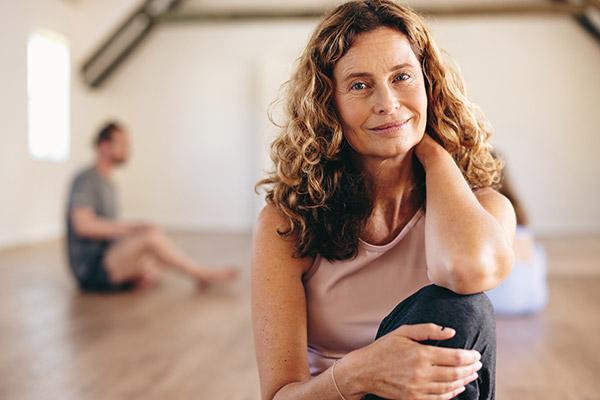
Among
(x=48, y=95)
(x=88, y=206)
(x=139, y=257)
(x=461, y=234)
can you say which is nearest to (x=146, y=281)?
(x=139, y=257)

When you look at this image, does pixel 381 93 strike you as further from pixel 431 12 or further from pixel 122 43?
pixel 122 43

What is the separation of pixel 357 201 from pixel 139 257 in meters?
3.04

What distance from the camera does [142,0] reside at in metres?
7.88

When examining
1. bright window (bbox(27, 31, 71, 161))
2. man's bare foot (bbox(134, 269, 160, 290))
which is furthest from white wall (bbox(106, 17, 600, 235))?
man's bare foot (bbox(134, 269, 160, 290))

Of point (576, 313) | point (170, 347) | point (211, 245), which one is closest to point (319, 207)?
point (170, 347)

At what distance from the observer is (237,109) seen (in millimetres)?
8453

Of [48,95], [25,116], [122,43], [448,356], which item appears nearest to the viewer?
[448,356]

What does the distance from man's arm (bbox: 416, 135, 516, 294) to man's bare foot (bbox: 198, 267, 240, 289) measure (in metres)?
3.16

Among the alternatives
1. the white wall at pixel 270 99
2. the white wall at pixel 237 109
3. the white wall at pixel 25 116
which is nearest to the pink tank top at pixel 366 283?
the white wall at pixel 25 116

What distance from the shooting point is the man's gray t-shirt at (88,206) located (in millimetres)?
4031

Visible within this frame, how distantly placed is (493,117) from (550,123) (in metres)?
0.62

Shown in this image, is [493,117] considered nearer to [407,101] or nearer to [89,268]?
[89,268]

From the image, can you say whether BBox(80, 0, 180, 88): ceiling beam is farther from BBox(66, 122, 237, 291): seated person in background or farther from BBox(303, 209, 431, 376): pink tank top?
BBox(303, 209, 431, 376): pink tank top

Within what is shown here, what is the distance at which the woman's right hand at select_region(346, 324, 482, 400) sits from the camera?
102 cm
